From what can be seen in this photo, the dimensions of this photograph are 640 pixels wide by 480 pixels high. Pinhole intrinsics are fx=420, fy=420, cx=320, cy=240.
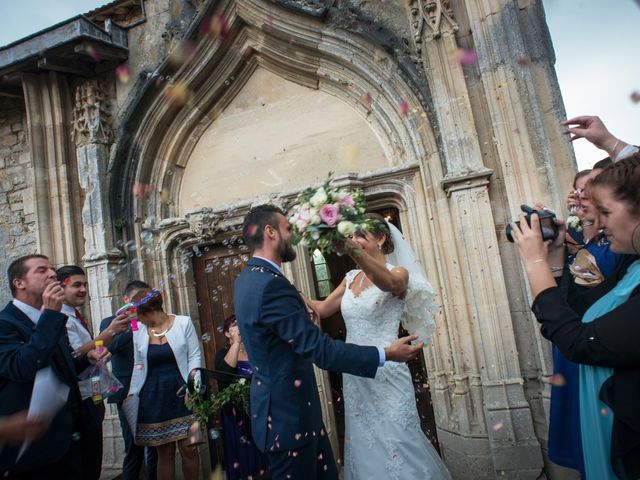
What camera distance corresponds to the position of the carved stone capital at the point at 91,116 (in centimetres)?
627

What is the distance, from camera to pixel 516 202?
4.20 m

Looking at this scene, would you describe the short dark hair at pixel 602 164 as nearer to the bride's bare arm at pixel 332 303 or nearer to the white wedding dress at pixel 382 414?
the white wedding dress at pixel 382 414

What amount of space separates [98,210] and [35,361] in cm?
392

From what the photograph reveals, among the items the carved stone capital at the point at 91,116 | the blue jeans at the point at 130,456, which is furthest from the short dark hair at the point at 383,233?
the carved stone capital at the point at 91,116

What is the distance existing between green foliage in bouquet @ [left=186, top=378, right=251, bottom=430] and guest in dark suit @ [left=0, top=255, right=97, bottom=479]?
891 mm

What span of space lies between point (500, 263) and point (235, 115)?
4340mm

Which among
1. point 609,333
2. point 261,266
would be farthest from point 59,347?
point 609,333

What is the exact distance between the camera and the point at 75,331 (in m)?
3.98

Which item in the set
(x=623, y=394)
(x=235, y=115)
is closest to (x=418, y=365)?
(x=623, y=394)

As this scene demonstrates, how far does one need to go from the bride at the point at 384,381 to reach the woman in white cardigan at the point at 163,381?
180 cm

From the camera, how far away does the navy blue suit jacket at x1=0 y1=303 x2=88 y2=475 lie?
8.77ft

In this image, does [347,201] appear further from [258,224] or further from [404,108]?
[404,108]

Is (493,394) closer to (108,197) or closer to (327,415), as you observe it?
(327,415)

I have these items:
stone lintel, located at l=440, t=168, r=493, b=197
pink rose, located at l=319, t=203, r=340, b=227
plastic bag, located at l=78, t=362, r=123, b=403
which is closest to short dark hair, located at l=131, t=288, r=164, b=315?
plastic bag, located at l=78, t=362, r=123, b=403
